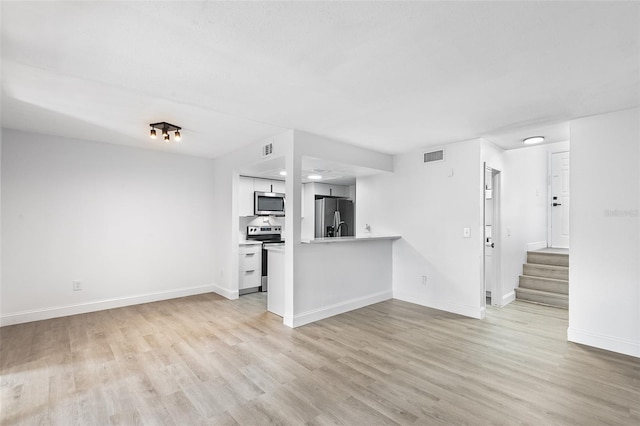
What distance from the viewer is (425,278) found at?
4.69 metres

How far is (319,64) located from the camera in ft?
7.20

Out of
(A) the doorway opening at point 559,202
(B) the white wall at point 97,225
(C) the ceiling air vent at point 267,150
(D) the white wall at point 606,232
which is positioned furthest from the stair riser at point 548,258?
(B) the white wall at point 97,225

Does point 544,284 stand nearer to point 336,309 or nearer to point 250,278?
point 336,309

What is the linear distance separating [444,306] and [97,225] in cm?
525

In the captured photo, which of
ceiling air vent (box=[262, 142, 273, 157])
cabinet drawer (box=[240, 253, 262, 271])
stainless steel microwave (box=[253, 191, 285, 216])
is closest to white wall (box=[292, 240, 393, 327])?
ceiling air vent (box=[262, 142, 273, 157])

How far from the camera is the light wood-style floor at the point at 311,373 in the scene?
A: 81.4 inches

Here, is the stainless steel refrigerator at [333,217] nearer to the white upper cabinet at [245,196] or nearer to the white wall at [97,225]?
the white upper cabinet at [245,196]

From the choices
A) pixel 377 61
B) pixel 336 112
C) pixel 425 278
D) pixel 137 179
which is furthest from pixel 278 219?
pixel 377 61

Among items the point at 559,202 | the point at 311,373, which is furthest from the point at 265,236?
the point at 559,202

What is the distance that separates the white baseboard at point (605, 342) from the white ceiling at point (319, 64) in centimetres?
230

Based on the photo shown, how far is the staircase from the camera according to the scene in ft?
15.3

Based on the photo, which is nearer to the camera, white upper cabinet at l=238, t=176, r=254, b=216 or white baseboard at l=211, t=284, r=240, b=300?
white baseboard at l=211, t=284, r=240, b=300

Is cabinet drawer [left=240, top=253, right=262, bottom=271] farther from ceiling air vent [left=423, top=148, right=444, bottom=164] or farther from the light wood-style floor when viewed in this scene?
ceiling air vent [left=423, top=148, right=444, bottom=164]

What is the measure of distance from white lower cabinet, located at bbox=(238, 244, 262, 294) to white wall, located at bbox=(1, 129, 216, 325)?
2.40ft
